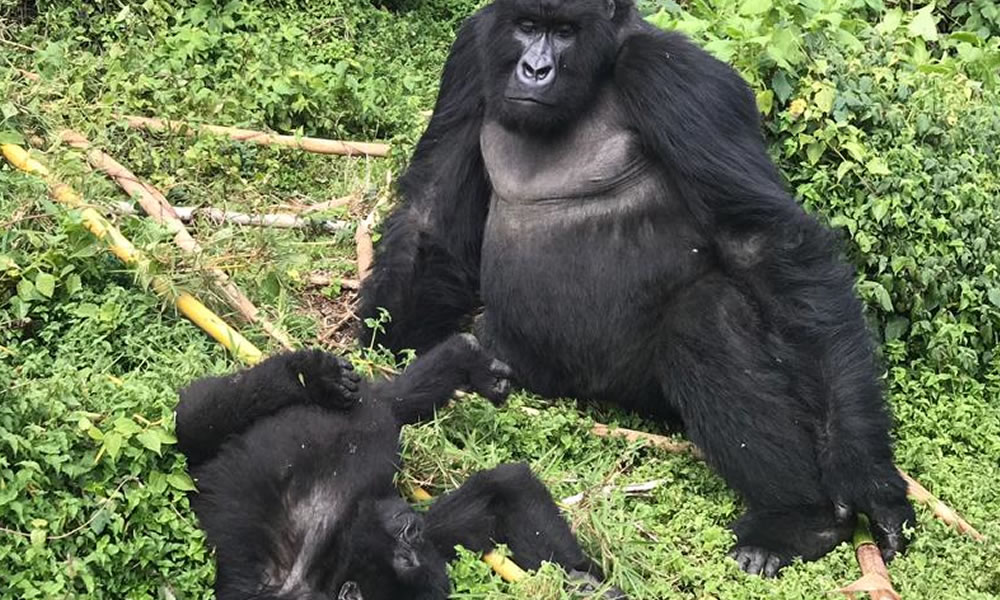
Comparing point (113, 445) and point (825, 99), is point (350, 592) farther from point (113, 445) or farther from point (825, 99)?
point (825, 99)

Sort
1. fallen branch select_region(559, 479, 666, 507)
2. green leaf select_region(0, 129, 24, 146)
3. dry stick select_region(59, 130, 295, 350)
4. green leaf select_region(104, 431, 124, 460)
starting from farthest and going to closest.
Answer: green leaf select_region(0, 129, 24, 146), dry stick select_region(59, 130, 295, 350), fallen branch select_region(559, 479, 666, 507), green leaf select_region(104, 431, 124, 460)

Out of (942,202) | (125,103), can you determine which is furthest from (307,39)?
(942,202)

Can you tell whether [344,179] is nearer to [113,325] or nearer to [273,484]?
[113,325]

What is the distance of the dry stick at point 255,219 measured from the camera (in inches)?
257

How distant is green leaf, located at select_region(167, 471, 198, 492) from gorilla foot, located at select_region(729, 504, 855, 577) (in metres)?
1.89

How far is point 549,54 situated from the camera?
5.72 meters

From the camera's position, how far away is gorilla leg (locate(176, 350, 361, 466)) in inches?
186

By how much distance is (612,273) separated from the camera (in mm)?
5844

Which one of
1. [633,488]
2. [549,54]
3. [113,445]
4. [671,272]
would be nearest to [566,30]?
[549,54]

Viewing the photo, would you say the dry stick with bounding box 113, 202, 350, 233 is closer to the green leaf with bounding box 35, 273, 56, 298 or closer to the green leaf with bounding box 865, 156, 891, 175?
the green leaf with bounding box 35, 273, 56, 298

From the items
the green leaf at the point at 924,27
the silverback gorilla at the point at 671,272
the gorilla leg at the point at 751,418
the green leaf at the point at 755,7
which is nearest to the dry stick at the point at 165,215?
the silverback gorilla at the point at 671,272

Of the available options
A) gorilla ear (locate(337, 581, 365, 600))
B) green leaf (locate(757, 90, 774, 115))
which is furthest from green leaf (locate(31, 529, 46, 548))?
green leaf (locate(757, 90, 774, 115))

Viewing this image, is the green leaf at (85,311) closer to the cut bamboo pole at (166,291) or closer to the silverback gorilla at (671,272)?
the cut bamboo pole at (166,291)

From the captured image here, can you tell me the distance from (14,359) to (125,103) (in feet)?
7.10
